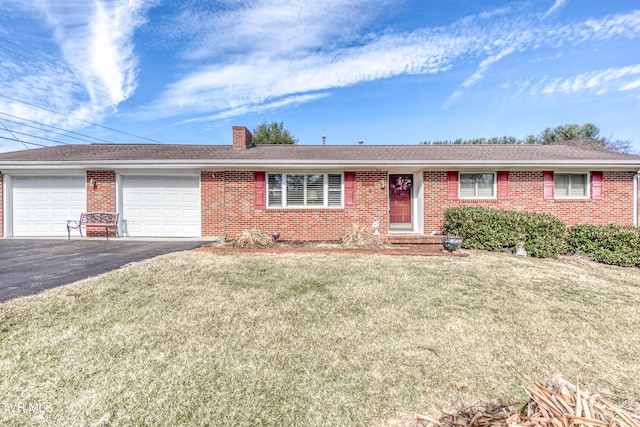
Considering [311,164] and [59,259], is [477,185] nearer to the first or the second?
[311,164]

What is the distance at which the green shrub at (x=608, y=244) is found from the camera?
631cm

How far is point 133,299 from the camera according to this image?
362 centimetres

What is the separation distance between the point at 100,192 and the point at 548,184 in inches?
602

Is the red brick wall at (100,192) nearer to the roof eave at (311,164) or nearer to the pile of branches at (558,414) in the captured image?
the roof eave at (311,164)

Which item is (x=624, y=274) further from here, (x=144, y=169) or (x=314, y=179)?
(x=144, y=169)

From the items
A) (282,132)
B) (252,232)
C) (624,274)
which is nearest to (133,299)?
(252,232)

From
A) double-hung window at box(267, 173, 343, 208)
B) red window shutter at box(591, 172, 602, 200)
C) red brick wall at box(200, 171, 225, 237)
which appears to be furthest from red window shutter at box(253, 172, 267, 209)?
red window shutter at box(591, 172, 602, 200)

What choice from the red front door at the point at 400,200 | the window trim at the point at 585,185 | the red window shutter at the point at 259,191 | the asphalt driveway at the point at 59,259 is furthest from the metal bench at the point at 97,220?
the window trim at the point at 585,185

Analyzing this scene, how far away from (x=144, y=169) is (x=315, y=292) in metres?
8.23

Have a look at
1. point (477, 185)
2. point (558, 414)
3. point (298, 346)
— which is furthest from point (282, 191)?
point (558, 414)

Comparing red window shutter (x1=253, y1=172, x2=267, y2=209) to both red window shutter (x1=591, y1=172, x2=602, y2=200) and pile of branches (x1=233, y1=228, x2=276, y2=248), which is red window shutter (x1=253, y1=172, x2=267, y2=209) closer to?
pile of branches (x1=233, y1=228, x2=276, y2=248)

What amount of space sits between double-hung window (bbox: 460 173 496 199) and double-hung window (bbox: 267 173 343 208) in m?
4.31

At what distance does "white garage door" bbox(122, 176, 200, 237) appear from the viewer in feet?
30.7

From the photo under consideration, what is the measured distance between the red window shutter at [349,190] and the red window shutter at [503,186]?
4991 millimetres
